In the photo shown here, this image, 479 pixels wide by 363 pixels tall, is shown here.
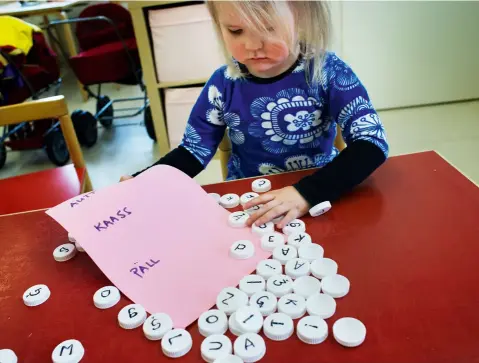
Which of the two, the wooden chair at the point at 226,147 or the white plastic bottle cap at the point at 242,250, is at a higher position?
the white plastic bottle cap at the point at 242,250

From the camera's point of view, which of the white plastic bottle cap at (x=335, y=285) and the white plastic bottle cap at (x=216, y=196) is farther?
the white plastic bottle cap at (x=216, y=196)

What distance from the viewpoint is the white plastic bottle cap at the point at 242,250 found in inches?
22.2

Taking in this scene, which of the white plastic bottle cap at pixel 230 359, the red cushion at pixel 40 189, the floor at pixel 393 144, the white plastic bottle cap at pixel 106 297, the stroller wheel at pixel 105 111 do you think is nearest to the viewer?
the white plastic bottle cap at pixel 230 359

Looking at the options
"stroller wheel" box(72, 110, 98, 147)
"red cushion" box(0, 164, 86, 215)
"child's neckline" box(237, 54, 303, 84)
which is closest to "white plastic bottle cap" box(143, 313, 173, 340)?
"child's neckline" box(237, 54, 303, 84)

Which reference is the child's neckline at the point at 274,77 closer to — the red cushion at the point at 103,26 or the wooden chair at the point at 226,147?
the wooden chair at the point at 226,147

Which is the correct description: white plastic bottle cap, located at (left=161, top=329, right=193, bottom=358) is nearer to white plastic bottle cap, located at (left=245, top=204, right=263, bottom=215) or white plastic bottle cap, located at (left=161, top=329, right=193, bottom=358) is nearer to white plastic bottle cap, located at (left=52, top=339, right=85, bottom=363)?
white plastic bottle cap, located at (left=52, top=339, right=85, bottom=363)

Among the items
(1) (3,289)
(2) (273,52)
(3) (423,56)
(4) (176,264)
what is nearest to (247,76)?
(2) (273,52)

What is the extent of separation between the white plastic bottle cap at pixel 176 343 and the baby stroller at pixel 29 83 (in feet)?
6.83

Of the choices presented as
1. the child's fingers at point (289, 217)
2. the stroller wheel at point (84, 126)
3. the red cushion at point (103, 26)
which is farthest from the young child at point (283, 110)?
the red cushion at point (103, 26)

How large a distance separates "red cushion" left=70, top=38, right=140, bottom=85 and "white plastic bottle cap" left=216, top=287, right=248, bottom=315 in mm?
2122

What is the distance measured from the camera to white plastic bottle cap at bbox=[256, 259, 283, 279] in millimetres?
526

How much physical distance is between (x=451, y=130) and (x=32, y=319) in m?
2.13

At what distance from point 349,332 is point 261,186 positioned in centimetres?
34

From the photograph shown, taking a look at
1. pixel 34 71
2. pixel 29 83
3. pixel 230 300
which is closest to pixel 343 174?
pixel 230 300
